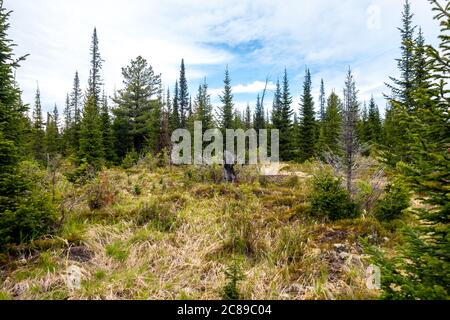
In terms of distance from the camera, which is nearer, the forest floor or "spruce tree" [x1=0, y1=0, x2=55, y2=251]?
the forest floor

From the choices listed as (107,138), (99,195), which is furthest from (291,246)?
(107,138)

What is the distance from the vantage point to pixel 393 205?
271 inches

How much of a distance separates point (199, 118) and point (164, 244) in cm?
2440

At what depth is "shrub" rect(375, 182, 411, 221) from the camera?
686 cm

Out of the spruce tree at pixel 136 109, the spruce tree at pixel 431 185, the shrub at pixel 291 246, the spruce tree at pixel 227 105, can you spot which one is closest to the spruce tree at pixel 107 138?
the spruce tree at pixel 136 109

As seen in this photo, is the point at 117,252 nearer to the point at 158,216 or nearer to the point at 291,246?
the point at 158,216

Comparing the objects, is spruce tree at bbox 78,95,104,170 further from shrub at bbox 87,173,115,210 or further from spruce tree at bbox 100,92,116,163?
Result: shrub at bbox 87,173,115,210

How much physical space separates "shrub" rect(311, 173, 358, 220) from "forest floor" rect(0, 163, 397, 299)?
1.15ft

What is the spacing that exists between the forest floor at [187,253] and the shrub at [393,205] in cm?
53

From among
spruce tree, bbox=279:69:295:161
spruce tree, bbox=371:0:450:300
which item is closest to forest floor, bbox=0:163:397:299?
spruce tree, bbox=371:0:450:300

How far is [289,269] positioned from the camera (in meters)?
4.76

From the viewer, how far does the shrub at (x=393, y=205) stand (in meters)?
6.86
